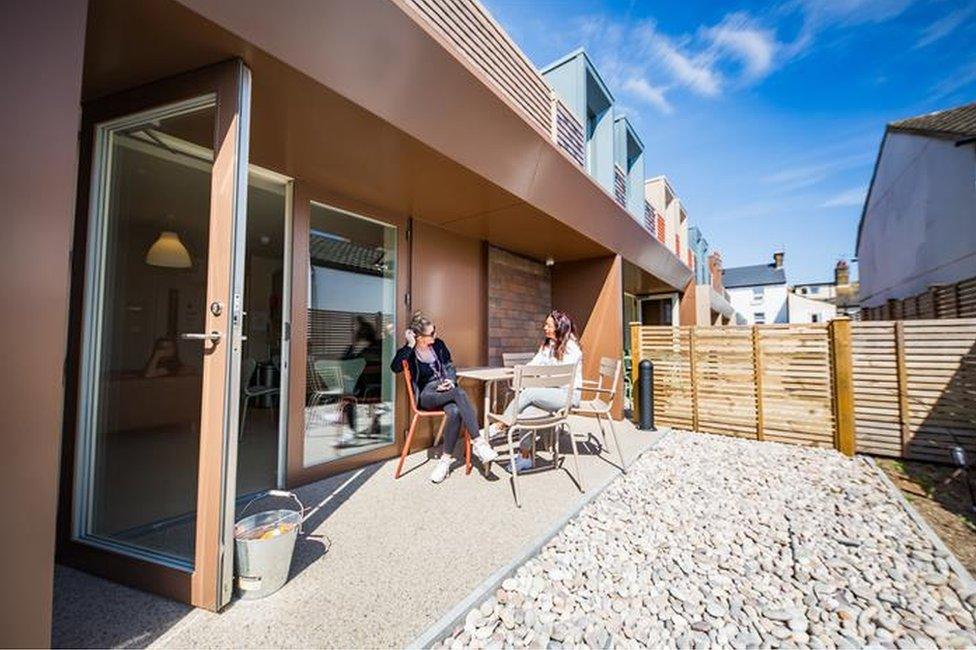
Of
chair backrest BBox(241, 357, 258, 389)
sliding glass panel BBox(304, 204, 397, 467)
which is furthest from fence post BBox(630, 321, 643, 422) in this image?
chair backrest BBox(241, 357, 258, 389)

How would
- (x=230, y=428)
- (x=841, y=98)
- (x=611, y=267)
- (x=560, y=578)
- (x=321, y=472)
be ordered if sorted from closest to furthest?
(x=230, y=428), (x=560, y=578), (x=321, y=472), (x=611, y=267), (x=841, y=98)

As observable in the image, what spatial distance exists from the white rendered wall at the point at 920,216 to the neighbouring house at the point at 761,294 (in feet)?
56.2

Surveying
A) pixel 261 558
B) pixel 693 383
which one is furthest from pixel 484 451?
pixel 693 383

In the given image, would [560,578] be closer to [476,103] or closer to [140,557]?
[140,557]

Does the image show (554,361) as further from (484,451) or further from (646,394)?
(646,394)

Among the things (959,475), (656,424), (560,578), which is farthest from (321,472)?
(959,475)

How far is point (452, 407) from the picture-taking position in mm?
3656

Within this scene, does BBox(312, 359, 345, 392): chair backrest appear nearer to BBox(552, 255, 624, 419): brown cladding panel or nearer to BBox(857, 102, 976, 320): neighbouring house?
BBox(552, 255, 624, 419): brown cladding panel

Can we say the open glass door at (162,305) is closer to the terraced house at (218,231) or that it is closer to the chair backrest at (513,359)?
the terraced house at (218,231)

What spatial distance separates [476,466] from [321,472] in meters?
1.46

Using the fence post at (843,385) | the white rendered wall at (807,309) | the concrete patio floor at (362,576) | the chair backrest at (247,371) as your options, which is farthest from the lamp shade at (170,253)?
the white rendered wall at (807,309)

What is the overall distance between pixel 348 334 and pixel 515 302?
9.61 feet

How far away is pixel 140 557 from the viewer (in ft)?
6.41

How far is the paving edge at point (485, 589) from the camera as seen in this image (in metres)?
1.61
